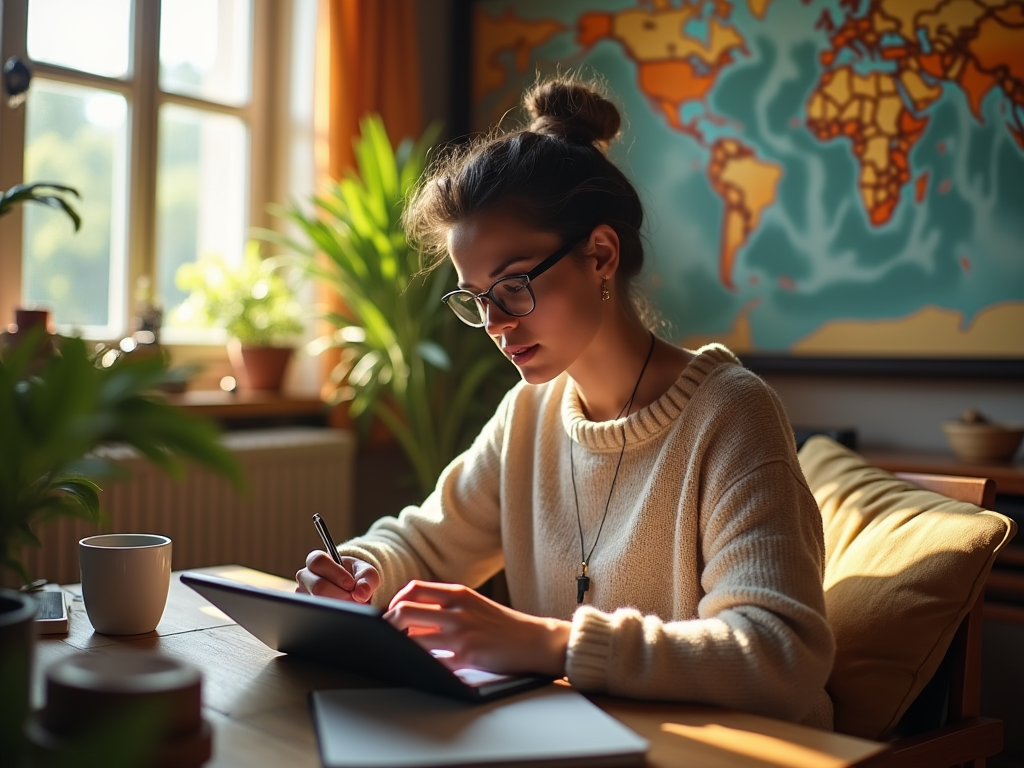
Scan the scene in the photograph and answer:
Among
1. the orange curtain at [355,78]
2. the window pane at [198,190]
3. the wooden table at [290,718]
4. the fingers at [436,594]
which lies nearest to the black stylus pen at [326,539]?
the wooden table at [290,718]

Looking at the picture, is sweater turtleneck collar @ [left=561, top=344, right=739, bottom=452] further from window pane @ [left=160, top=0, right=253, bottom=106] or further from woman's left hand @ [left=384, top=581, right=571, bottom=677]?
window pane @ [left=160, top=0, right=253, bottom=106]

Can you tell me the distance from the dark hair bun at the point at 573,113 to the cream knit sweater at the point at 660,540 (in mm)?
384

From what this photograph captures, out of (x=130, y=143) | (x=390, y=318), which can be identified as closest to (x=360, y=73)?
(x=130, y=143)

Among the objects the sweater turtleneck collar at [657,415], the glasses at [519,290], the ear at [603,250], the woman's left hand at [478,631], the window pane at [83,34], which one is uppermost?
the window pane at [83,34]

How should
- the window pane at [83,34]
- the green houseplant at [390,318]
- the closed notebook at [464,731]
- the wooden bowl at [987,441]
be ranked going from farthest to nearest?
the green houseplant at [390,318]
the window pane at [83,34]
the wooden bowl at [987,441]
the closed notebook at [464,731]

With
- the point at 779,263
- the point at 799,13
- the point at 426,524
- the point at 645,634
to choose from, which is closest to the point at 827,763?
the point at 645,634

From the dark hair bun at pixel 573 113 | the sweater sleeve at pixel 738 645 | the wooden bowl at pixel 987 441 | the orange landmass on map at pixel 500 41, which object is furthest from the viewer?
the orange landmass on map at pixel 500 41

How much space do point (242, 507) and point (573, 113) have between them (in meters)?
1.69

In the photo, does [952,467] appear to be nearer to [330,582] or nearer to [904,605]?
[904,605]

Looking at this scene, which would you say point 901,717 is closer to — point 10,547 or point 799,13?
point 10,547

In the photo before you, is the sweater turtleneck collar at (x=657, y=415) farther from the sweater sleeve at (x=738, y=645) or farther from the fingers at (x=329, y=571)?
the fingers at (x=329, y=571)

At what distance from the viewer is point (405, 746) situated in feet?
2.79

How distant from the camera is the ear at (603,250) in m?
1.47

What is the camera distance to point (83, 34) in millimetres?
2879
